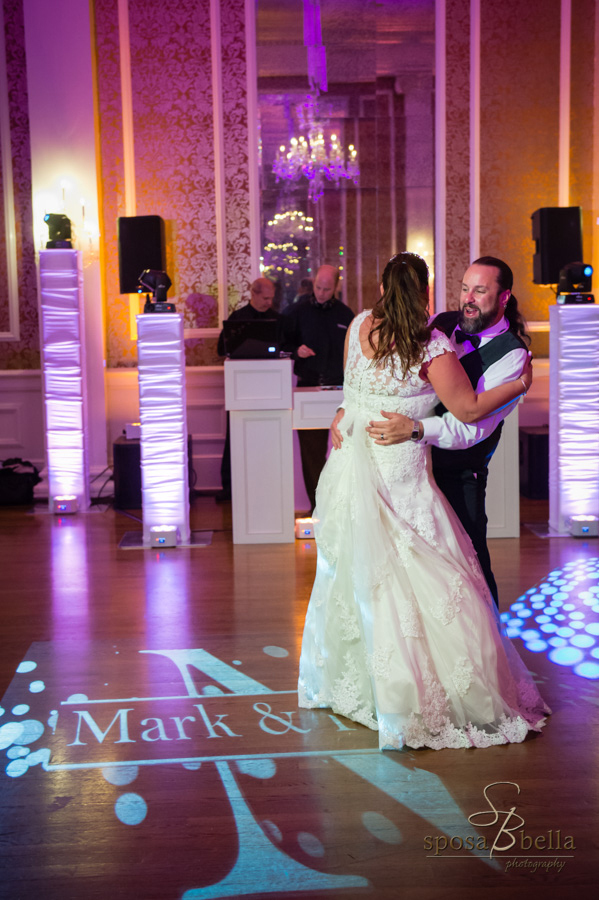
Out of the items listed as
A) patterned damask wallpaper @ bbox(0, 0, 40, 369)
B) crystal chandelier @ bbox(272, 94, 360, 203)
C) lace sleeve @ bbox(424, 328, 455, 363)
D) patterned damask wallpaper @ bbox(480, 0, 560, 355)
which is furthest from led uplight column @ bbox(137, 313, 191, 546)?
patterned damask wallpaper @ bbox(480, 0, 560, 355)

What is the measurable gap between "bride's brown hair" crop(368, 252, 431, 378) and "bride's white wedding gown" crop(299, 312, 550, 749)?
6 centimetres

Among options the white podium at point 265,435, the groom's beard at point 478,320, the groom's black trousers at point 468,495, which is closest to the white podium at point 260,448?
the white podium at point 265,435

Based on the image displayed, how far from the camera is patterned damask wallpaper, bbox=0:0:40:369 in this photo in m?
7.41

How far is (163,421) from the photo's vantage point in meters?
5.63

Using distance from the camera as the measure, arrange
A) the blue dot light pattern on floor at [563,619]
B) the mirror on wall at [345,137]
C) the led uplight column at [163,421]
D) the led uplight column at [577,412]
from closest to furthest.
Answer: the blue dot light pattern on floor at [563,619] → the led uplight column at [163,421] → the led uplight column at [577,412] → the mirror on wall at [345,137]

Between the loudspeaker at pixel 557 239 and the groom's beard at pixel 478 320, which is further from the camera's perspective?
Answer: the loudspeaker at pixel 557 239

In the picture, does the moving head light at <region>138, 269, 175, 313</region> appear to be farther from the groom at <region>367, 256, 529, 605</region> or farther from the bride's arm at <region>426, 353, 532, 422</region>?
the bride's arm at <region>426, 353, 532, 422</region>

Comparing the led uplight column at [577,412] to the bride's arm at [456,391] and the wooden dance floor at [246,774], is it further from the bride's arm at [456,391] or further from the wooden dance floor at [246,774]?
the bride's arm at [456,391]

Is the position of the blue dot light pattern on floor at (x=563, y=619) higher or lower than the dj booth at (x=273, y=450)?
lower

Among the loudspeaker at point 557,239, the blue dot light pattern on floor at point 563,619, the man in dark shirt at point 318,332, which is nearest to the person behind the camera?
the blue dot light pattern on floor at point 563,619

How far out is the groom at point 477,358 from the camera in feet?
9.71

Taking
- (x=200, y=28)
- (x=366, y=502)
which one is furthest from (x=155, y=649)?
(x=200, y=28)

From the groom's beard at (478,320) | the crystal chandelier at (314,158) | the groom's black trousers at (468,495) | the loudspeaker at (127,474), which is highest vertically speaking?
the crystal chandelier at (314,158)

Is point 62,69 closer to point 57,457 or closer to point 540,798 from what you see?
point 57,457
